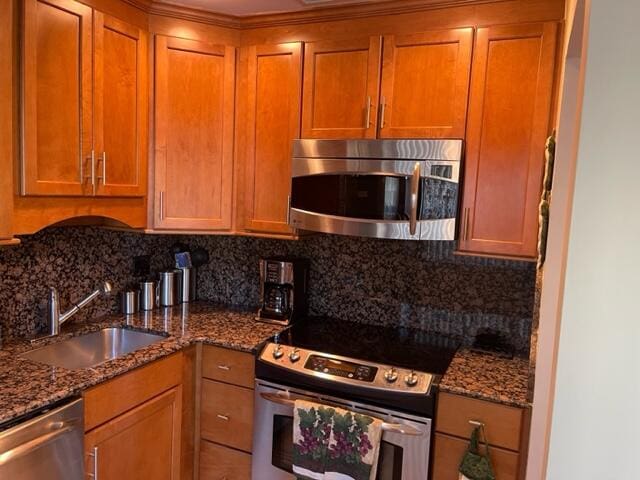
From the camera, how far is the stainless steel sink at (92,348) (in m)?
2.00

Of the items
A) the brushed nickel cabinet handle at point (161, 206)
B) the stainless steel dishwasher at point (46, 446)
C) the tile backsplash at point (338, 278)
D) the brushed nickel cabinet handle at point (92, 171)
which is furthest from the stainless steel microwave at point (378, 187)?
the stainless steel dishwasher at point (46, 446)

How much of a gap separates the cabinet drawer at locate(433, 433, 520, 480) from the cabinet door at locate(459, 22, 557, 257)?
73cm

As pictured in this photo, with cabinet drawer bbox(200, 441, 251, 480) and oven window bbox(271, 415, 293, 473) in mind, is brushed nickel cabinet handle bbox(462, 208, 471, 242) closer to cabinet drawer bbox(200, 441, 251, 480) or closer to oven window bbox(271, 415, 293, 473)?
oven window bbox(271, 415, 293, 473)

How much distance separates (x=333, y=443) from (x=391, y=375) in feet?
1.12

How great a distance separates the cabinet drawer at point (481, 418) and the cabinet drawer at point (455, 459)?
0.03 m

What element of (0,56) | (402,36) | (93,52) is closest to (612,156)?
(402,36)

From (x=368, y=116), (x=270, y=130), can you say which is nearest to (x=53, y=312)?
(x=270, y=130)

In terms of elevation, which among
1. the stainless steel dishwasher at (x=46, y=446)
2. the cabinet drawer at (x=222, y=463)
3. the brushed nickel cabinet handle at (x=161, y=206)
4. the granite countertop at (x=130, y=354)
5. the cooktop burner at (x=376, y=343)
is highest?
the brushed nickel cabinet handle at (x=161, y=206)

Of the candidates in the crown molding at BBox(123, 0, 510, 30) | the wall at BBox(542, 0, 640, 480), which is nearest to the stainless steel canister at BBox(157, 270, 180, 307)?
the crown molding at BBox(123, 0, 510, 30)

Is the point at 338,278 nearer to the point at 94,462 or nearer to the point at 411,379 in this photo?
the point at 411,379

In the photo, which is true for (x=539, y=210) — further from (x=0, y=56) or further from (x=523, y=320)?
(x=0, y=56)

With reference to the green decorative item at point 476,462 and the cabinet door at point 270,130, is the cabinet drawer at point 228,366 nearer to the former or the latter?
the cabinet door at point 270,130

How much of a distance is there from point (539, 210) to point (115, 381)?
1685 millimetres

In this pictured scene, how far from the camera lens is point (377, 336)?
2.28 m
